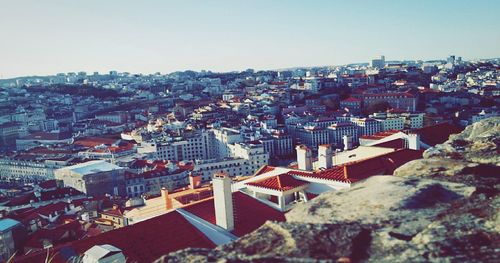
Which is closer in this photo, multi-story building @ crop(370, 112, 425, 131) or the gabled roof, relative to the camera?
the gabled roof

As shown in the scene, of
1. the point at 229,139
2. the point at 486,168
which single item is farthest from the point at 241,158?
the point at 486,168

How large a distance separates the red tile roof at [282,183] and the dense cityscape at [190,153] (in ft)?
0.19

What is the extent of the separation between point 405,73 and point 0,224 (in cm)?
13296

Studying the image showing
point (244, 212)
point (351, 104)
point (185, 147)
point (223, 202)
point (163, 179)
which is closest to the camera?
point (223, 202)

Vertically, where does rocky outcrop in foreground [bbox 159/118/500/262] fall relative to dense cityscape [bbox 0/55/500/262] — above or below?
above

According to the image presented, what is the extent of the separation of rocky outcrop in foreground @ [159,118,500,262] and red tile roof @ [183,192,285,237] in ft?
32.2

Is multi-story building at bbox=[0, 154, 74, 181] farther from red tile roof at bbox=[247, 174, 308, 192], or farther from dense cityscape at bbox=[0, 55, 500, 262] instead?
red tile roof at bbox=[247, 174, 308, 192]

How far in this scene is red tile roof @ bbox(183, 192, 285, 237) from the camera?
15023 millimetres

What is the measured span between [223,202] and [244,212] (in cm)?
153

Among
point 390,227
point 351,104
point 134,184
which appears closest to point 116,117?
point 351,104

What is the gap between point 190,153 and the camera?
69688 mm

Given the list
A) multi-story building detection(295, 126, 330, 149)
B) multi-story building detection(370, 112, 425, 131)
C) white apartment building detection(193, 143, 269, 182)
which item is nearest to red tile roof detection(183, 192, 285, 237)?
white apartment building detection(193, 143, 269, 182)

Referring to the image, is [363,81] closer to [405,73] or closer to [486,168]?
[405,73]

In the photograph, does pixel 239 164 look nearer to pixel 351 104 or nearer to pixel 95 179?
pixel 95 179
